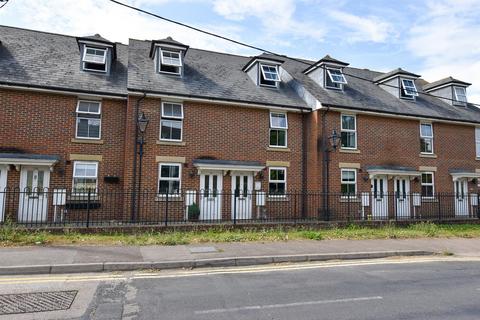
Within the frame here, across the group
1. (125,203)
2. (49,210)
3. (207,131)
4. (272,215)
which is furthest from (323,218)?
(49,210)

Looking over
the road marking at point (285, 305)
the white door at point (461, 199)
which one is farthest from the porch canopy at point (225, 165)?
the white door at point (461, 199)

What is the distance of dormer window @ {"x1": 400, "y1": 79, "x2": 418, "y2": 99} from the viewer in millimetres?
21047

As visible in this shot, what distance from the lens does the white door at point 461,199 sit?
64.7 feet

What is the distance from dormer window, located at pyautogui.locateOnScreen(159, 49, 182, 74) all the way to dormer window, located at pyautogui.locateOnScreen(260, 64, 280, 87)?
14.1 ft

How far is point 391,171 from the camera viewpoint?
17.8 meters

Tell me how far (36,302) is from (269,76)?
15.5 m

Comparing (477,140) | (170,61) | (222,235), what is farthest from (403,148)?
(170,61)

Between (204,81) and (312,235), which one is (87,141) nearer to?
(204,81)

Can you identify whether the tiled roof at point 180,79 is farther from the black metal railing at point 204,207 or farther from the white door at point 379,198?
the black metal railing at point 204,207

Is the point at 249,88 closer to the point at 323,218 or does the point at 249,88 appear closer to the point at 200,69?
the point at 200,69

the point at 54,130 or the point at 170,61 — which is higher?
the point at 170,61

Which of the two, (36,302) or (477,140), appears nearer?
(36,302)

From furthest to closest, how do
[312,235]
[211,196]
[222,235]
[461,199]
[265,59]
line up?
[461,199] < [265,59] < [211,196] < [312,235] < [222,235]

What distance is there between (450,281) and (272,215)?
9891 mm
